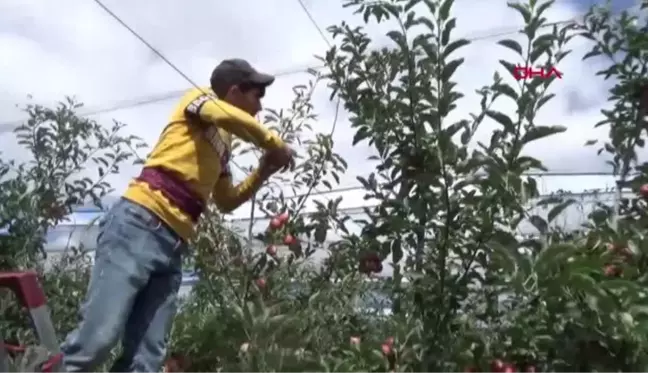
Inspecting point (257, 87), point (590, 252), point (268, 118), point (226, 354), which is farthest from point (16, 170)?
point (590, 252)

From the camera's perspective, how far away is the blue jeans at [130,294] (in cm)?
271

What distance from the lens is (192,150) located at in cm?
297

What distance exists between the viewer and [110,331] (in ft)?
8.92

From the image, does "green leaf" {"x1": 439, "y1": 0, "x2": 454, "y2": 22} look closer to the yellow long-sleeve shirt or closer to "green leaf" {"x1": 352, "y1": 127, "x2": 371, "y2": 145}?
"green leaf" {"x1": 352, "y1": 127, "x2": 371, "y2": 145}

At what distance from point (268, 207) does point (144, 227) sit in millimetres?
570

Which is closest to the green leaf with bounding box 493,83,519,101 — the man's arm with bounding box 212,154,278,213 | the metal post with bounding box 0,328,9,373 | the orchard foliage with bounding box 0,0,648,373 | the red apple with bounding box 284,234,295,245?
the orchard foliage with bounding box 0,0,648,373

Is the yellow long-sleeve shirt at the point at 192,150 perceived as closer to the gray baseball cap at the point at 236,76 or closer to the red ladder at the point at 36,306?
the gray baseball cap at the point at 236,76

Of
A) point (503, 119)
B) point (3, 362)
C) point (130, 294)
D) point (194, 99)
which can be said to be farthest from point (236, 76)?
point (3, 362)

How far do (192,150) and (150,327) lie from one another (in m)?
0.50

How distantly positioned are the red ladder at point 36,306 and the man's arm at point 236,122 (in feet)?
2.31

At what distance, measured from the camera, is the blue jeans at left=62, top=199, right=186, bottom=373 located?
271 cm

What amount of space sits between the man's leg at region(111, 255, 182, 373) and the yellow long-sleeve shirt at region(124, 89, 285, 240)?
0.54 feet

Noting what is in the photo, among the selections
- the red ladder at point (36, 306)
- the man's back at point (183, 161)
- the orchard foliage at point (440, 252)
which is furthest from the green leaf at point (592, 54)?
the red ladder at point (36, 306)

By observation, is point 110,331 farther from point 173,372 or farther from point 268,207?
point 268,207
